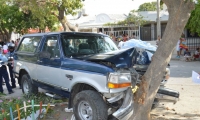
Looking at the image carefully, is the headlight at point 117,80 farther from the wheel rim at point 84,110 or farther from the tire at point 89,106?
the wheel rim at point 84,110

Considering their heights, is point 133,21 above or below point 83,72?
above

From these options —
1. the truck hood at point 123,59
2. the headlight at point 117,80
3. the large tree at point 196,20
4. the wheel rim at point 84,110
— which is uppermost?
the large tree at point 196,20

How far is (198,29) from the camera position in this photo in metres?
16.7

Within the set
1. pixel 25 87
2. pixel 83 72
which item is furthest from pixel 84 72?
pixel 25 87

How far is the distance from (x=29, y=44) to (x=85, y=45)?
2098mm

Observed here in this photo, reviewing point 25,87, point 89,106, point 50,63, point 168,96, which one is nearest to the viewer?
point 89,106

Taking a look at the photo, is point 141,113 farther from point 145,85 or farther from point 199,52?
point 199,52

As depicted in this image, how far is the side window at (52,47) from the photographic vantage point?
19.4ft

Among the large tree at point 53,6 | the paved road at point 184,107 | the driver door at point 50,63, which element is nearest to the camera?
the paved road at point 184,107

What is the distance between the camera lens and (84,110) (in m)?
4.91

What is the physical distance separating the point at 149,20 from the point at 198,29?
11416 mm

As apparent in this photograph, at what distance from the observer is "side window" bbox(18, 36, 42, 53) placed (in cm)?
695

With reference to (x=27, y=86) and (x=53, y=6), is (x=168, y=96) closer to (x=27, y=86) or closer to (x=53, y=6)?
(x=27, y=86)

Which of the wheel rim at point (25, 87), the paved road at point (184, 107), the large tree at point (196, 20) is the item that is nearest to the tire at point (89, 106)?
the paved road at point (184, 107)
